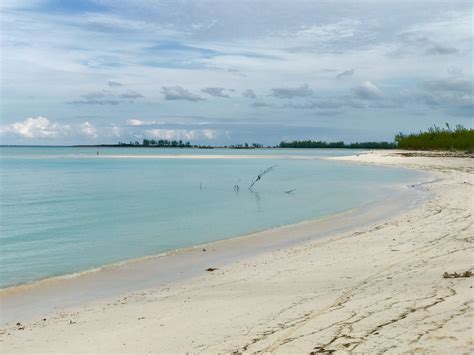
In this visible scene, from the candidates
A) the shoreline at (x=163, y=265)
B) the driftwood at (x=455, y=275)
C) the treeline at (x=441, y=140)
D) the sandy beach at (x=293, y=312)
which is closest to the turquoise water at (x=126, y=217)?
the shoreline at (x=163, y=265)

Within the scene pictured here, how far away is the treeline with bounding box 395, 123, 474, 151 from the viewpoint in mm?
69562

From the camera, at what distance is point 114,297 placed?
25.3ft

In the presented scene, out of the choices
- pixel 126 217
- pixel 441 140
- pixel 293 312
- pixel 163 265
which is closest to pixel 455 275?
pixel 293 312

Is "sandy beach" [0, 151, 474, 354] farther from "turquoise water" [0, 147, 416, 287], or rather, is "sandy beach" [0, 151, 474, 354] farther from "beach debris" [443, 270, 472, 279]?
"turquoise water" [0, 147, 416, 287]

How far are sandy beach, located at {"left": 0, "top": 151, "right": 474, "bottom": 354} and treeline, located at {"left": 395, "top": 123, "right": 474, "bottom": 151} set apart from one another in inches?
2427

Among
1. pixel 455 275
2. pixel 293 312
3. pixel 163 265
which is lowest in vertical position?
pixel 163 265

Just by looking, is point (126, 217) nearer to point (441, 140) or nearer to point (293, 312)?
point (293, 312)

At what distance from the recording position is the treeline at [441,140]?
6956cm

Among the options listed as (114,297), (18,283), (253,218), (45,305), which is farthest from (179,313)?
(253,218)

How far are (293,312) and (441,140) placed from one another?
79.0 meters

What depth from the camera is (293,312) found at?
5.75m

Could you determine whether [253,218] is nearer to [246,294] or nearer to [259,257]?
[259,257]

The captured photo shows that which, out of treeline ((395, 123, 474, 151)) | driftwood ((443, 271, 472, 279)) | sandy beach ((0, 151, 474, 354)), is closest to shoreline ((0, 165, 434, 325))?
sandy beach ((0, 151, 474, 354))

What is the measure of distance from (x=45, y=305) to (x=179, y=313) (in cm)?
247
